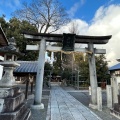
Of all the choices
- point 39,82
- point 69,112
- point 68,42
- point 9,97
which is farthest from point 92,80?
point 9,97

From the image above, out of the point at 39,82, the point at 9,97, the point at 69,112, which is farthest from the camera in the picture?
the point at 39,82

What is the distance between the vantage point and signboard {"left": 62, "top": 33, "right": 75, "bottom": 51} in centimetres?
746

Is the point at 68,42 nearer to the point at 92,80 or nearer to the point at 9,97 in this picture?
the point at 92,80

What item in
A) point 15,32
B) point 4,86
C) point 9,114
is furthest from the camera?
point 15,32

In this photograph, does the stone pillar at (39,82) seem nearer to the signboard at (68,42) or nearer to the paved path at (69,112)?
the paved path at (69,112)

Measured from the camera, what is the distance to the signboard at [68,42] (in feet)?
24.5

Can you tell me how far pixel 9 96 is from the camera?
4.16m

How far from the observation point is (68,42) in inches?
294

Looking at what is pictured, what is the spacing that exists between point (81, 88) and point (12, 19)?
1661 cm

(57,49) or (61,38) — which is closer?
(57,49)

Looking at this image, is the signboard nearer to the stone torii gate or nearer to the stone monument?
the stone torii gate

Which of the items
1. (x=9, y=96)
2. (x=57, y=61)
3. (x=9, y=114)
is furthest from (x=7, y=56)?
(x=57, y=61)

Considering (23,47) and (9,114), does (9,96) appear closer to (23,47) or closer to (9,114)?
(9,114)

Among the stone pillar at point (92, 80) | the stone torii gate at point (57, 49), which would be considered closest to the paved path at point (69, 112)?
the stone pillar at point (92, 80)
